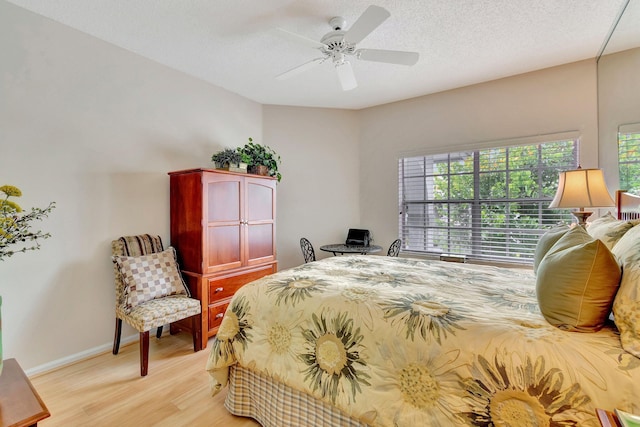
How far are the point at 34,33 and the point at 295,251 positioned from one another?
3381 mm

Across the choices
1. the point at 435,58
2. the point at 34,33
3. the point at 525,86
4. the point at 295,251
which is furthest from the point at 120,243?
the point at 525,86

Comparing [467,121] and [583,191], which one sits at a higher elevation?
[467,121]

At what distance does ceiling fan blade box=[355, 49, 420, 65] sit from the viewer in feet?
7.21

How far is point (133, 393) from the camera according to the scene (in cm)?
194

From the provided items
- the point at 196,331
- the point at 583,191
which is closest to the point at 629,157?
the point at 583,191

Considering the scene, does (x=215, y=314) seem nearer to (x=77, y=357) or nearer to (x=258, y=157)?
(x=77, y=357)

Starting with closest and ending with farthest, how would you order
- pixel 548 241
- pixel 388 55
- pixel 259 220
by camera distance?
1. pixel 548 241
2. pixel 388 55
3. pixel 259 220

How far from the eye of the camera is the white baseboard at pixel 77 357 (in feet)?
7.13

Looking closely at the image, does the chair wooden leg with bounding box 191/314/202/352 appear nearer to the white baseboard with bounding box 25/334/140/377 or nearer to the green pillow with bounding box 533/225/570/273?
the white baseboard with bounding box 25/334/140/377

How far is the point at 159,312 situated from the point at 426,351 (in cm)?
200

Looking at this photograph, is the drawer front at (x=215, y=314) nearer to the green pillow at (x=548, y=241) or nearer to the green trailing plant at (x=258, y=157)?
the green trailing plant at (x=258, y=157)

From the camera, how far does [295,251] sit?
14.0ft

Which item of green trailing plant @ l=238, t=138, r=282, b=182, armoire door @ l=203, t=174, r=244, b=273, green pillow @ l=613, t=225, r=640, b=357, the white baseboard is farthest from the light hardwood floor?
green trailing plant @ l=238, t=138, r=282, b=182

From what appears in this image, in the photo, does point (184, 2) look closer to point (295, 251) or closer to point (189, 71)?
point (189, 71)
